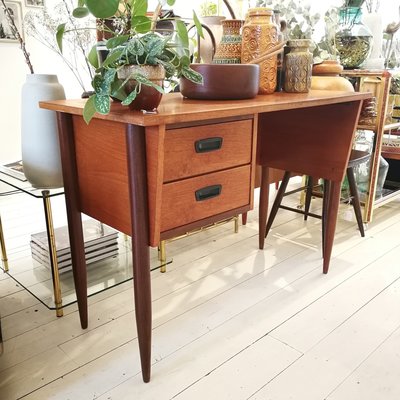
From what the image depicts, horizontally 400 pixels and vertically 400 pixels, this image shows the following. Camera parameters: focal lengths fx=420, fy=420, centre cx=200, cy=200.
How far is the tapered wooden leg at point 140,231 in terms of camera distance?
Result: 3.27 ft

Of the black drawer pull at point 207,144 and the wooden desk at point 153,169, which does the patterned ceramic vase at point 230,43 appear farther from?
the black drawer pull at point 207,144

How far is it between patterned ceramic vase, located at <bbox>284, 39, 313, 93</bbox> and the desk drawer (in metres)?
0.47

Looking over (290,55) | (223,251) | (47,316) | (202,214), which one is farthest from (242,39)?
(47,316)

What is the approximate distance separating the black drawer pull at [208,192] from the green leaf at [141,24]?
0.43m

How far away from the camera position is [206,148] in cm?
112

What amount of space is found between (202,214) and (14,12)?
2538mm

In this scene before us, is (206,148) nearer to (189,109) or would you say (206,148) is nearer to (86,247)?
(189,109)

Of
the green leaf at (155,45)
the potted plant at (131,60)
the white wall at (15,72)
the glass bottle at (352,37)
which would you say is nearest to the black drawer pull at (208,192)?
the potted plant at (131,60)

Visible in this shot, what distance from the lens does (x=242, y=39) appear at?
1466 mm

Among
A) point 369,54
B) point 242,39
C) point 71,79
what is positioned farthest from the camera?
point 71,79

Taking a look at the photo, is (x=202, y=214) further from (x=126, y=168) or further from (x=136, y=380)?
(x=136, y=380)

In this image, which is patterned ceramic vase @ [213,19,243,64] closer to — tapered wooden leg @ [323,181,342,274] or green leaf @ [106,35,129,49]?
green leaf @ [106,35,129,49]

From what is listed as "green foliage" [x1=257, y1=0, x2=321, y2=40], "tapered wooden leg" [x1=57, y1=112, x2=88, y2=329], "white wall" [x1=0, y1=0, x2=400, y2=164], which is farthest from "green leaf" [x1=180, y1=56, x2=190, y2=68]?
"white wall" [x1=0, y1=0, x2=400, y2=164]

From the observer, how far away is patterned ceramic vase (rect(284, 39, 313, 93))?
1.52 m
